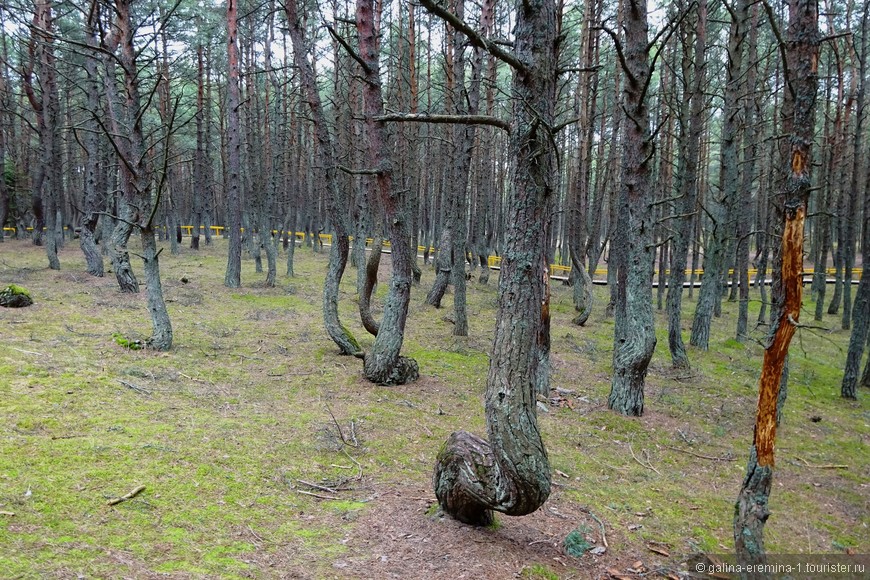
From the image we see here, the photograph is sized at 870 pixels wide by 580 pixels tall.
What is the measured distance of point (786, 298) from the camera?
372 cm

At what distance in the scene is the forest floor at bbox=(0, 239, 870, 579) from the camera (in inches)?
140

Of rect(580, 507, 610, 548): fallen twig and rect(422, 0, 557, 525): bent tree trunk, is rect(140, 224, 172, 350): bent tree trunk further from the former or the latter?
rect(580, 507, 610, 548): fallen twig

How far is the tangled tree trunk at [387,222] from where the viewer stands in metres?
7.34

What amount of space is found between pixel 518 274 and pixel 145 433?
3.81 m

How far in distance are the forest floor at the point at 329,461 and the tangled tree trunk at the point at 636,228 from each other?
0.62 metres

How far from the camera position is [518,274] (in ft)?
12.4

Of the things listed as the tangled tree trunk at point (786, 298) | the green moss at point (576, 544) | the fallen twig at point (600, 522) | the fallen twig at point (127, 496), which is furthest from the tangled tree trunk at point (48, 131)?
the tangled tree trunk at point (786, 298)

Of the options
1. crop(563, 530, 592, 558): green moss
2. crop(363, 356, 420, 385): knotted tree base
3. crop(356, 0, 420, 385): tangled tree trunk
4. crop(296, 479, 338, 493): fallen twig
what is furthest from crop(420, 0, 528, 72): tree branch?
crop(363, 356, 420, 385): knotted tree base

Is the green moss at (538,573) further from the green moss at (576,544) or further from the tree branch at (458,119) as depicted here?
the tree branch at (458,119)

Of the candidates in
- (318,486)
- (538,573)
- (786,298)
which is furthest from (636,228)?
(318,486)

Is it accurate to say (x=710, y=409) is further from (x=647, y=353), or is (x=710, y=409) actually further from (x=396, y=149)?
(x=396, y=149)

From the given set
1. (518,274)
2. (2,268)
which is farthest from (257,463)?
(2,268)

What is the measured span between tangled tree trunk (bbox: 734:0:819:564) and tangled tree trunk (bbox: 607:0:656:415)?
289 centimetres

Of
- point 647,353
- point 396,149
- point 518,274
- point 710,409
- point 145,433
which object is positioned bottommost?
point 710,409
